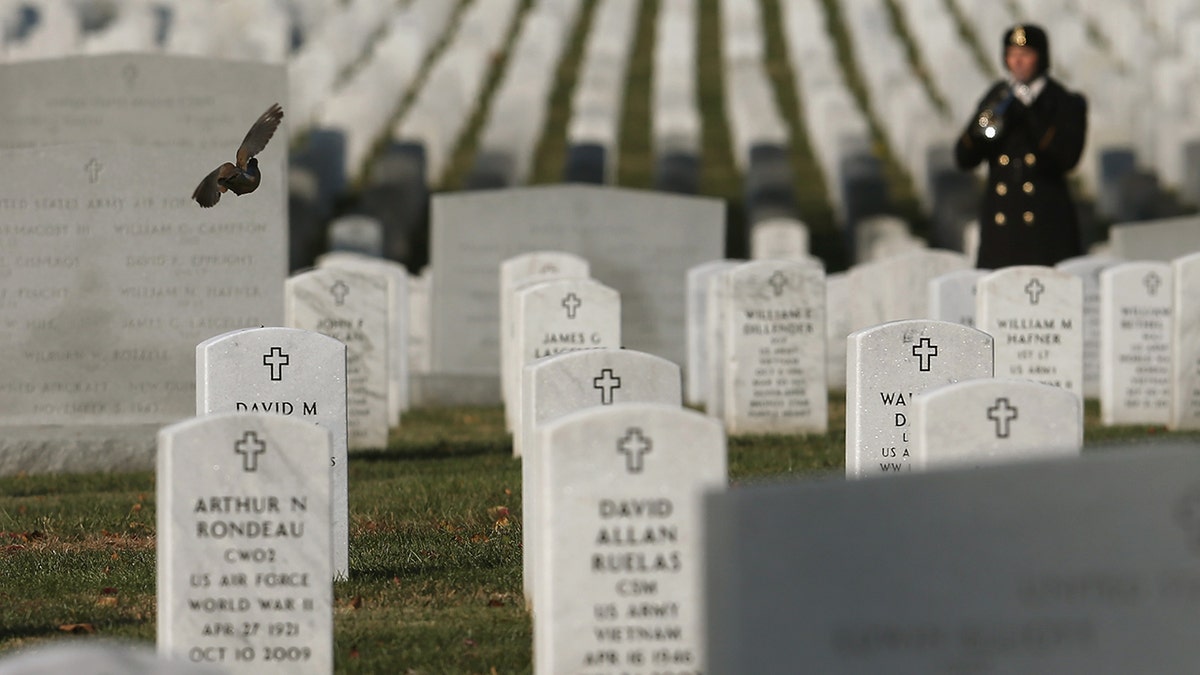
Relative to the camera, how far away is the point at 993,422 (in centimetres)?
640

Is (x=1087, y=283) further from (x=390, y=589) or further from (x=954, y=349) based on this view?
(x=390, y=589)

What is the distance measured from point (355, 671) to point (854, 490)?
226 centimetres

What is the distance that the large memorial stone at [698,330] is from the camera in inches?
604

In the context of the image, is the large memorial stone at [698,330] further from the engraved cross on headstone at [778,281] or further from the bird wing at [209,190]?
the bird wing at [209,190]

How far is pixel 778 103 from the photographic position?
30.6 m

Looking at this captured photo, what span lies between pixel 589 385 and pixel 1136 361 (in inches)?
243

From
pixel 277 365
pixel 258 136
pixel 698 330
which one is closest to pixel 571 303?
pixel 258 136

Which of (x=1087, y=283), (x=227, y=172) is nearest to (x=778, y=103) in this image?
(x=1087, y=283)

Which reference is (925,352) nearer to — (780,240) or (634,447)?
(634,447)

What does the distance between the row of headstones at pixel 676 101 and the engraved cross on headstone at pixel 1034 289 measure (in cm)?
1084

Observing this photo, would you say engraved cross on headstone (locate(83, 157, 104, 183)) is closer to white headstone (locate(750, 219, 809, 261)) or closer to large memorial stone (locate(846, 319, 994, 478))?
large memorial stone (locate(846, 319, 994, 478))

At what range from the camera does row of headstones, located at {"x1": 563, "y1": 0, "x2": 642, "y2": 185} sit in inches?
928

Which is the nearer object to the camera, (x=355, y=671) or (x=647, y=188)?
(x=355, y=671)

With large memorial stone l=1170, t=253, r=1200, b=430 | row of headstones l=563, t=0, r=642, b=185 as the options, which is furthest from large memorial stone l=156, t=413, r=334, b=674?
row of headstones l=563, t=0, r=642, b=185
